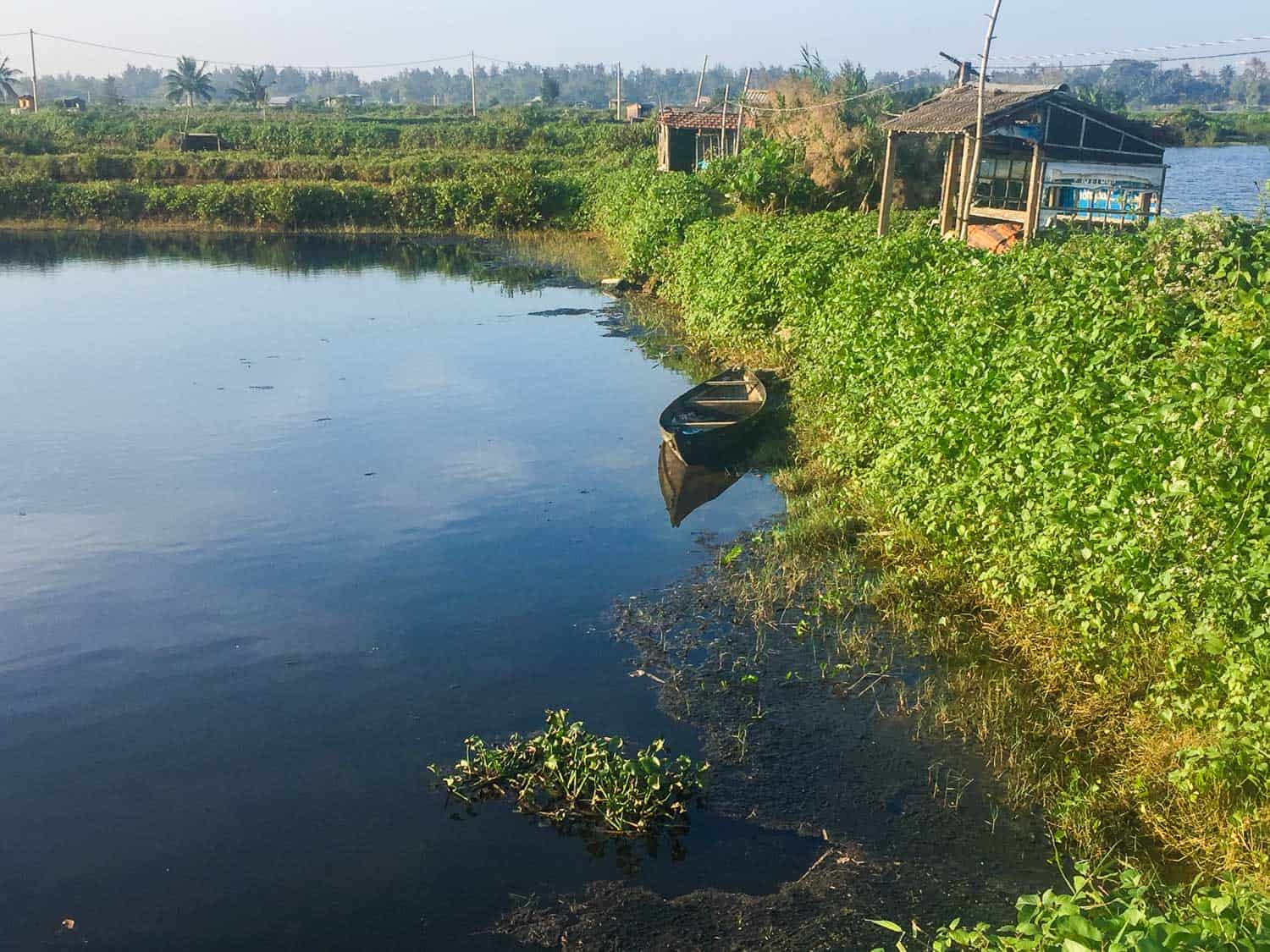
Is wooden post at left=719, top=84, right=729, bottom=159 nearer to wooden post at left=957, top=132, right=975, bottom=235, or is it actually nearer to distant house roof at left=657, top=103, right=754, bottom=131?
distant house roof at left=657, top=103, right=754, bottom=131

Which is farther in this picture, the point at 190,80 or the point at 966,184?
the point at 190,80

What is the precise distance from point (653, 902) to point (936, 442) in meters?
4.69

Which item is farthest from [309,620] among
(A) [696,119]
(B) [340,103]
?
(B) [340,103]

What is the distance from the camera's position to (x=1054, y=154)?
64.3ft

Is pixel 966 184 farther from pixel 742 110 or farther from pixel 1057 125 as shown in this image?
pixel 742 110

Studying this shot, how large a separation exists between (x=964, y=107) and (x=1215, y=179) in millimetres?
22787

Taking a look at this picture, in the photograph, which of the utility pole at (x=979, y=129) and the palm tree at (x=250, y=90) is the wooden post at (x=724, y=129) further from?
the palm tree at (x=250, y=90)

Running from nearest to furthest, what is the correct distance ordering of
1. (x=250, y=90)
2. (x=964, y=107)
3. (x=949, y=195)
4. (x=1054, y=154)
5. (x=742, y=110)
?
(x=1054, y=154), (x=964, y=107), (x=949, y=195), (x=742, y=110), (x=250, y=90)

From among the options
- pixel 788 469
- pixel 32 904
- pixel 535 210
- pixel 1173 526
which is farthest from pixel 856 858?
pixel 535 210

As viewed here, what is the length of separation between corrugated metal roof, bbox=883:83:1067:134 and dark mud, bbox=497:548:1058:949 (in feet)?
39.0

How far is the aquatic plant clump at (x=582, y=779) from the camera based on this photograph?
7.00 m

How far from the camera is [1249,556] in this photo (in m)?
6.07

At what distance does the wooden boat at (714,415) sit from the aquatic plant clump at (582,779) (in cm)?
652

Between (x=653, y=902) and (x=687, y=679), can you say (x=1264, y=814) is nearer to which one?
(x=653, y=902)
